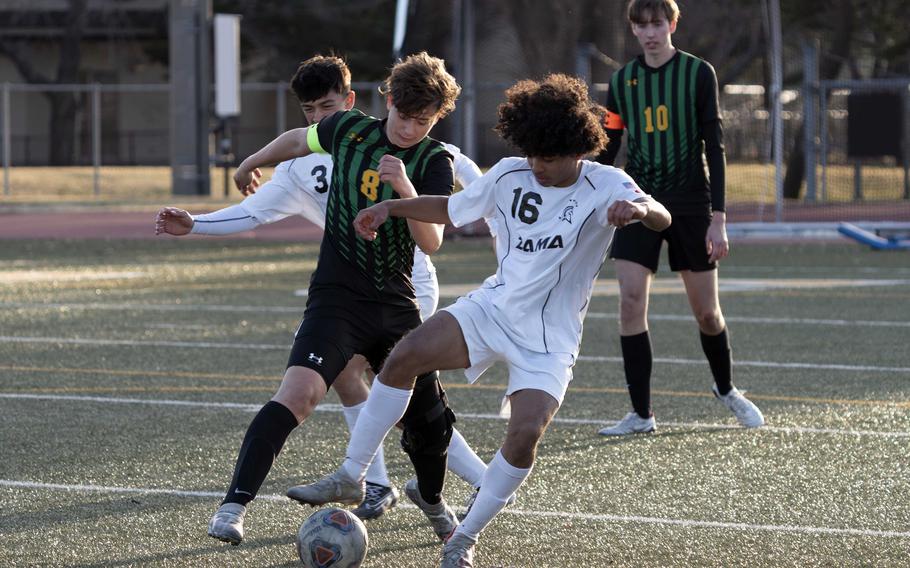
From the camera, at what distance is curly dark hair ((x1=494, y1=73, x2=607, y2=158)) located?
4520 mm

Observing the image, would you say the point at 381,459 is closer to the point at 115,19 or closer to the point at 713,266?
the point at 713,266

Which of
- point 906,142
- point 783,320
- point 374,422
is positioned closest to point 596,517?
point 374,422

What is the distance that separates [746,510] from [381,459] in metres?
1.36

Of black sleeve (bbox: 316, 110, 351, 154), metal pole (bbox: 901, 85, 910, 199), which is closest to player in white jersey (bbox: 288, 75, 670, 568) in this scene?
black sleeve (bbox: 316, 110, 351, 154)

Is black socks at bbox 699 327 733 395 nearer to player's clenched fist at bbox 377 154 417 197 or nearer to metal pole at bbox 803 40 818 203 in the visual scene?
player's clenched fist at bbox 377 154 417 197

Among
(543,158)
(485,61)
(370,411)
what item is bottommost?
(370,411)

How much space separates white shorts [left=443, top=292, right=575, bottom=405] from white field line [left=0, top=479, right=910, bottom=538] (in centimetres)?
84

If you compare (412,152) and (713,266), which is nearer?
(412,152)

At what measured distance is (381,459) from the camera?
5469mm

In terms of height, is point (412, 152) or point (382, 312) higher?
point (412, 152)

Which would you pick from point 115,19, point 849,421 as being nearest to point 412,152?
point 849,421

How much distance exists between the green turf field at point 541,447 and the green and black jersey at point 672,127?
1.17m

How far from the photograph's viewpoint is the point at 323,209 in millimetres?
5668

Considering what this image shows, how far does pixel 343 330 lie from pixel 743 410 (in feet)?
9.38
